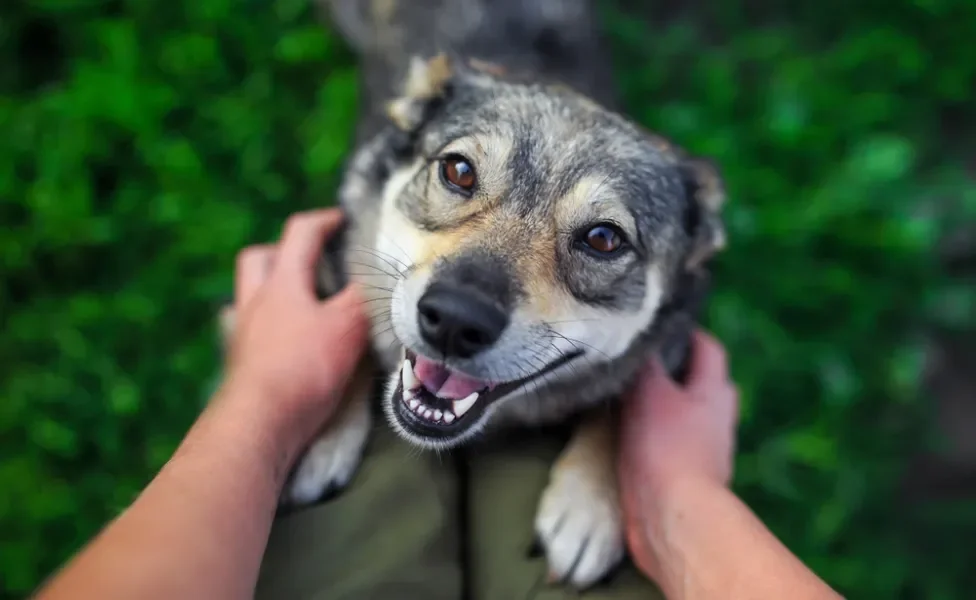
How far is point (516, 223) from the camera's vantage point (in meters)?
1.93

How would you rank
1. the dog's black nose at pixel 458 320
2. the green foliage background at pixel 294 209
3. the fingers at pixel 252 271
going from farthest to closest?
the green foliage background at pixel 294 209 → the fingers at pixel 252 271 → the dog's black nose at pixel 458 320

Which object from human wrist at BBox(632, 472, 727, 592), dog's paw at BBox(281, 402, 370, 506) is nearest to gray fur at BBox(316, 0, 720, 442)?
dog's paw at BBox(281, 402, 370, 506)

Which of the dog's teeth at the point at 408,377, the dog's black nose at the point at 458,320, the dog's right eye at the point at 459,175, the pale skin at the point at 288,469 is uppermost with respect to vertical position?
the dog's right eye at the point at 459,175

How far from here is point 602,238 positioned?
2.02 m

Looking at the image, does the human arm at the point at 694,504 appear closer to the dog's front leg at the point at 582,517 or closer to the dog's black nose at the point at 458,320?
the dog's front leg at the point at 582,517

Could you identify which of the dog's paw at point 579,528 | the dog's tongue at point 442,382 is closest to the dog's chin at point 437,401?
the dog's tongue at point 442,382

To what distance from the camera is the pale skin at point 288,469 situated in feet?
4.78

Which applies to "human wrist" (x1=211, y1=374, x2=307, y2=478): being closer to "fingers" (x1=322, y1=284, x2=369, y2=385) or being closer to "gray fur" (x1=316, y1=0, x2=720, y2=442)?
"fingers" (x1=322, y1=284, x2=369, y2=385)

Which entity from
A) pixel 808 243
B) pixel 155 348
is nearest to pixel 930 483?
pixel 808 243

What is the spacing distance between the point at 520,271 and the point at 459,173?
40 cm

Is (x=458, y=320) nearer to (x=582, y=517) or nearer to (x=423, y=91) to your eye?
(x=582, y=517)

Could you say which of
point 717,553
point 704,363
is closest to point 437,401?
point 717,553

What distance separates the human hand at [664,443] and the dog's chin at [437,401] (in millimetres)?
459

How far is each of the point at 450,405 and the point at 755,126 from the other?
2612mm
